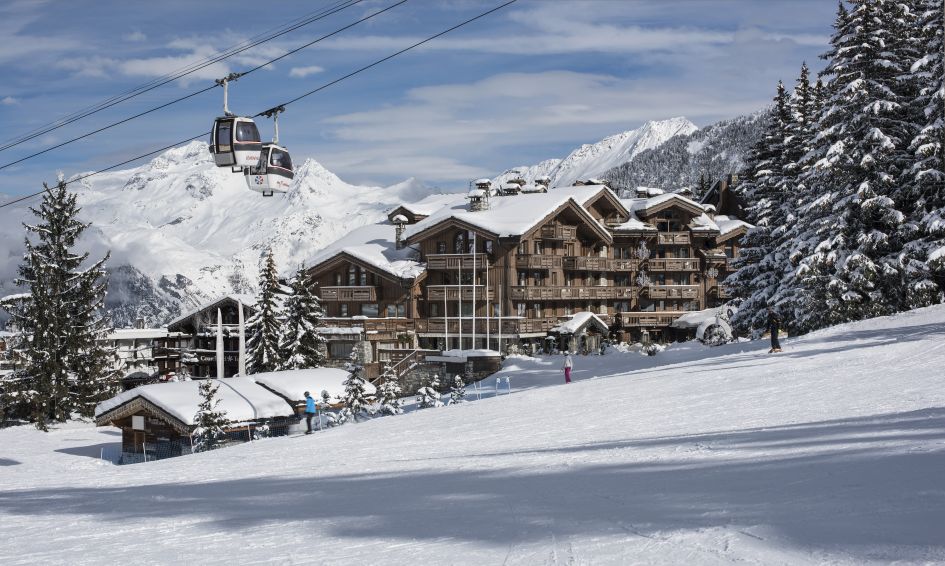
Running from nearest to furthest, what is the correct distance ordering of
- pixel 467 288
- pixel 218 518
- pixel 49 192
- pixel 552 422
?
pixel 218 518, pixel 552 422, pixel 49 192, pixel 467 288

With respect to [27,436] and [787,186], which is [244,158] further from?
[787,186]

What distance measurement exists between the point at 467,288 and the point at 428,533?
4965 cm

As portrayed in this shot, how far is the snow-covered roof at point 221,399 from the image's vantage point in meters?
35.9

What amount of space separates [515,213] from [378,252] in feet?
34.4

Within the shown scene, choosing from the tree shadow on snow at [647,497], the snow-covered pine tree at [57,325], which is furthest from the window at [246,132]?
the snow-covered pine tree at [57,325]

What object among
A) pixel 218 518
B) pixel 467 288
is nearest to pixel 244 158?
pixel 218 518

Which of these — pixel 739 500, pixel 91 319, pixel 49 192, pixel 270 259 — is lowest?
pixel 739 500

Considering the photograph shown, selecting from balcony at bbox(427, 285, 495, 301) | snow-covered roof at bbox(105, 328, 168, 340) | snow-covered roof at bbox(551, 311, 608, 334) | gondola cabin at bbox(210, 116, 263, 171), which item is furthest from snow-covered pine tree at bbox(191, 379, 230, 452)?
snow-covered roof at bbox(105, 328, 168, 340)

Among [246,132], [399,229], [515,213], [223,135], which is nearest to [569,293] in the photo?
[515,213]

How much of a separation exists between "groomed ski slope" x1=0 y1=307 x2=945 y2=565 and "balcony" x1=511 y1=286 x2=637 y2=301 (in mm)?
34761

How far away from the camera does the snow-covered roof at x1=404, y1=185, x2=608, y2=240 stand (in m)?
59.3

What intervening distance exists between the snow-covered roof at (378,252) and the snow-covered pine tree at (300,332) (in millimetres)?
8320

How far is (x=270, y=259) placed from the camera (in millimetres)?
53625

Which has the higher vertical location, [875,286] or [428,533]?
[875,286]
